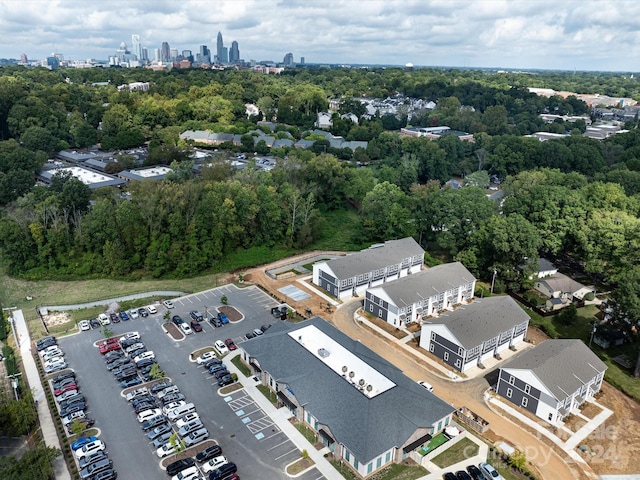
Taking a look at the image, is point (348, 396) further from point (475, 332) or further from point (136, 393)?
point (136, 393)

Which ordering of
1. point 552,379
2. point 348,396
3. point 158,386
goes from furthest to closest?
point 158,386 < point 552,379 < point 348,396

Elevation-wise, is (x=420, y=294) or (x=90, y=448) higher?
(x=420, y=294)

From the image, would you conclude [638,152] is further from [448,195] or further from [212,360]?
[212,360]

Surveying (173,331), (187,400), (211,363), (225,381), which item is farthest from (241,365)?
(173,331)

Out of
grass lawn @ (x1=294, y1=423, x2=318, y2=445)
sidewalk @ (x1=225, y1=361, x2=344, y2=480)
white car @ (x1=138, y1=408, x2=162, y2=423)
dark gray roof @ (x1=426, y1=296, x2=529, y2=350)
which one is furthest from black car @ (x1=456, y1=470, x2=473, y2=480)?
white car @ (x1=138, y1=408, x2=162, y2=423)

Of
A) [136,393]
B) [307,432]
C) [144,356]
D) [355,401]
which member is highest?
[355,401]

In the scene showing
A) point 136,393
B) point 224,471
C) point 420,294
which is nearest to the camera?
point 224,471

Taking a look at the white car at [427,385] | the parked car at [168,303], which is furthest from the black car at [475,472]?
the parked car at [168,303]
